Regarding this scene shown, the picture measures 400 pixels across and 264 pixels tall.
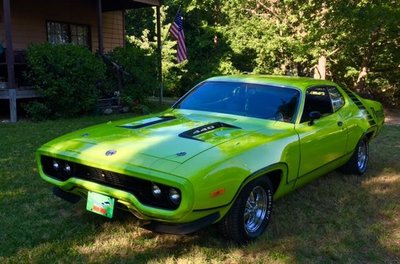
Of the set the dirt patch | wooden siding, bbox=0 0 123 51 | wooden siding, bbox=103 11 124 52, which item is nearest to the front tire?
the dirt patch

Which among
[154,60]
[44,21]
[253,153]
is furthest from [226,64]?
[253,153]

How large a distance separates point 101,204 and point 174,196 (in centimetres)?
66

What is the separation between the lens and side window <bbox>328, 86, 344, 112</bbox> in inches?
217

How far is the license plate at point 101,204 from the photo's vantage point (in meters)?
3.45

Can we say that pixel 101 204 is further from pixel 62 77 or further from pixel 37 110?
pixel 62 77

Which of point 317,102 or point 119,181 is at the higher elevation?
point 317,102

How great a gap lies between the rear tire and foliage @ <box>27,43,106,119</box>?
23.1 feet

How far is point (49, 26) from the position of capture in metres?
14.7

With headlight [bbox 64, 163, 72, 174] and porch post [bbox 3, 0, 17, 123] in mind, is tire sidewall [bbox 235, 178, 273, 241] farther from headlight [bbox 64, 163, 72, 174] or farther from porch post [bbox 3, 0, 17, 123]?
porch post [bbox 3, 0, 17, 123]

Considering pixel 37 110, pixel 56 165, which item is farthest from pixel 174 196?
pixel 37 110

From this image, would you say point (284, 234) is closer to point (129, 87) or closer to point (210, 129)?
point (210, 129)

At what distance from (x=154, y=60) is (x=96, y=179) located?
35.5 ft

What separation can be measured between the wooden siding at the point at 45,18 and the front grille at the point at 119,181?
10346 mm

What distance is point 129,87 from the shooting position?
43.1 ft
